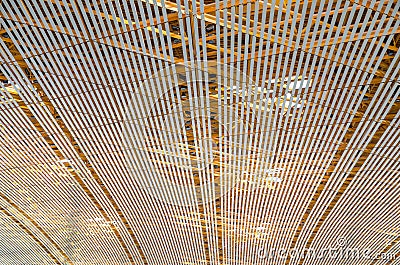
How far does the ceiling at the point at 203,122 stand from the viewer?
292 inches

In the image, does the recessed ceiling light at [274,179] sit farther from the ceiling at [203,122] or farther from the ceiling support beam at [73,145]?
the ceiling support beam at [73,145]

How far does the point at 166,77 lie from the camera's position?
→ 8.80 metres

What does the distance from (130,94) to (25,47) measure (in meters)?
2.11

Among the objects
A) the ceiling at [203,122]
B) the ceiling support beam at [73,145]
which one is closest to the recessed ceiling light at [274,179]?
the ceiling at [203,122]

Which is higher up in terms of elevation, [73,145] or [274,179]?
[73,145]

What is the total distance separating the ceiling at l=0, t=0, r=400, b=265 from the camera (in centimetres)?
741

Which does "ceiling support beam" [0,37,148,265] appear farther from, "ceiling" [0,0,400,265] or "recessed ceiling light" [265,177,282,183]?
"recessed ceiling light" [265,177,282,183]

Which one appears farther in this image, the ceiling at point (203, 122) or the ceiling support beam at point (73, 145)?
the ceiling support beam at point (73, 145)

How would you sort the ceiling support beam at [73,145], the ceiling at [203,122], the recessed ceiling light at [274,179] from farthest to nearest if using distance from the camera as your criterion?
1. the recessed ceiling light at [274,179]
2. the ceiling support beam at [73,145]
3. the ceiling at [203,122]

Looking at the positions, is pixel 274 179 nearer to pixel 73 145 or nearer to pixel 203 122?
pixel 203 122

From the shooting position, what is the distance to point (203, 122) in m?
10.6

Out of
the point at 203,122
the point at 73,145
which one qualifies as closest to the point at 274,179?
the point at 203,122

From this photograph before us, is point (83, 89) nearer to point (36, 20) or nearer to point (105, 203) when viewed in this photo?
point (36, 20)

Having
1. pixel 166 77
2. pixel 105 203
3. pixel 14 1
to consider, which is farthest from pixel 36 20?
pixel 105 203
